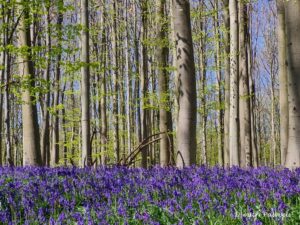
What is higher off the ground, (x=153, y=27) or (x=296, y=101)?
(x=153, y=27)

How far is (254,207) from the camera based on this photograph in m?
3.48

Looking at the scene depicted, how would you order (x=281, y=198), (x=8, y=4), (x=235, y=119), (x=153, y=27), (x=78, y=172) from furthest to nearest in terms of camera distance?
(x=153, y=27) → (x=235, y=119) → (x=8, y=4) → (x=78, y=172) → (x=281, y=198)

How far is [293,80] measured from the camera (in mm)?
8438

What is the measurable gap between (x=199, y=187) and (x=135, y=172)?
1.68 meters

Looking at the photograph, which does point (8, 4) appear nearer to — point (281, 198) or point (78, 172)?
point (78, 172)

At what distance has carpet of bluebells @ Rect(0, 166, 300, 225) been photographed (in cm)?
316

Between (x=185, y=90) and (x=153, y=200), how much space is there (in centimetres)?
425

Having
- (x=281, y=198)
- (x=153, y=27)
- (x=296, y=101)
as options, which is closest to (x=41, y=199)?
(x=281, y=198)

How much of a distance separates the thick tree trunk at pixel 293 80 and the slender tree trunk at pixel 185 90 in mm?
2020

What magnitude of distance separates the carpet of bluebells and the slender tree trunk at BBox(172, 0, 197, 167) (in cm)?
226

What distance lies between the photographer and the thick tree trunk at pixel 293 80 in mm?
8164

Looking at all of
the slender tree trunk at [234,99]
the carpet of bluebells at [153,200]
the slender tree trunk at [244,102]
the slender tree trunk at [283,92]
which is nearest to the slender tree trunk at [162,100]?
the slender tree trunk at [234,99]

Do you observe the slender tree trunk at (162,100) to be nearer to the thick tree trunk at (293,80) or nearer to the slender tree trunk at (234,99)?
the slender tree trunk at (234,99)

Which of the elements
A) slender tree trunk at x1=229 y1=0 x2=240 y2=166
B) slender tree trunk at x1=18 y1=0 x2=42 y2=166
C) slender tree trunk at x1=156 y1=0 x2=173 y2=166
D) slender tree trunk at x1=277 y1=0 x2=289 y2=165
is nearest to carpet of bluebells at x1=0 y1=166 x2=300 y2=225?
slender tree trunk at x1=18 y1=0 x2=42 y2=166
